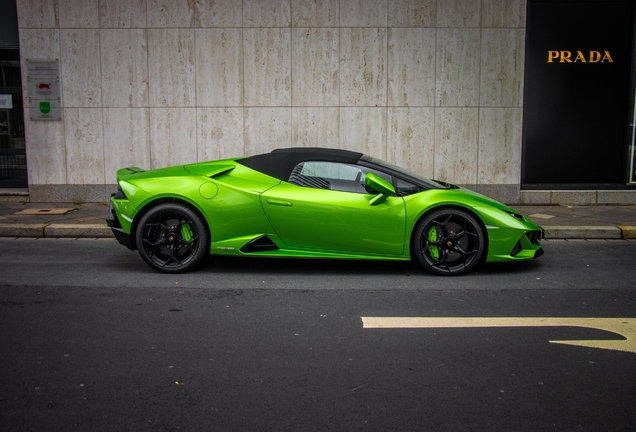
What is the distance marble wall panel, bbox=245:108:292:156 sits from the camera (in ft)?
36.2

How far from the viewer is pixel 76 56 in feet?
35.9

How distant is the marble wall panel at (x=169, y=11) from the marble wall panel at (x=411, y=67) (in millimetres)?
3358

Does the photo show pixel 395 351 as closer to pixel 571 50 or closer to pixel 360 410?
pixel 360 410

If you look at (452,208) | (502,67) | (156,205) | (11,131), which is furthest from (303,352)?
(11,131)

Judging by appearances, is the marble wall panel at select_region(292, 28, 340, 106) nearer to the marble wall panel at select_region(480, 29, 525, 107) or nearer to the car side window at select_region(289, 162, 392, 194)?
the marble wall panel at select_region(480, 29, 525, 107)

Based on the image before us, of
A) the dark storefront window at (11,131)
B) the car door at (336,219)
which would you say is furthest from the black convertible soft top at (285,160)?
the dark storefront window at (11,131)

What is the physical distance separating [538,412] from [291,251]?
11.0 feet

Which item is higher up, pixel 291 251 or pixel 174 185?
pixel 174 185

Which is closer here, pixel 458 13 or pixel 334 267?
pixel 334 267

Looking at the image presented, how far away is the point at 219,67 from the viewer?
11.0 meters

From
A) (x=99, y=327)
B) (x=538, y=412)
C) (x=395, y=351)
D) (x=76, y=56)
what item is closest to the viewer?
(x=538, y=412)

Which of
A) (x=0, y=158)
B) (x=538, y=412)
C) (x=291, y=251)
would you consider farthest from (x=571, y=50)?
(x=0, y=158)

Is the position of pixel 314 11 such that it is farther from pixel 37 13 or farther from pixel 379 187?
pixel 379 187

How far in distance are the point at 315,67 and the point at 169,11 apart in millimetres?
2564
